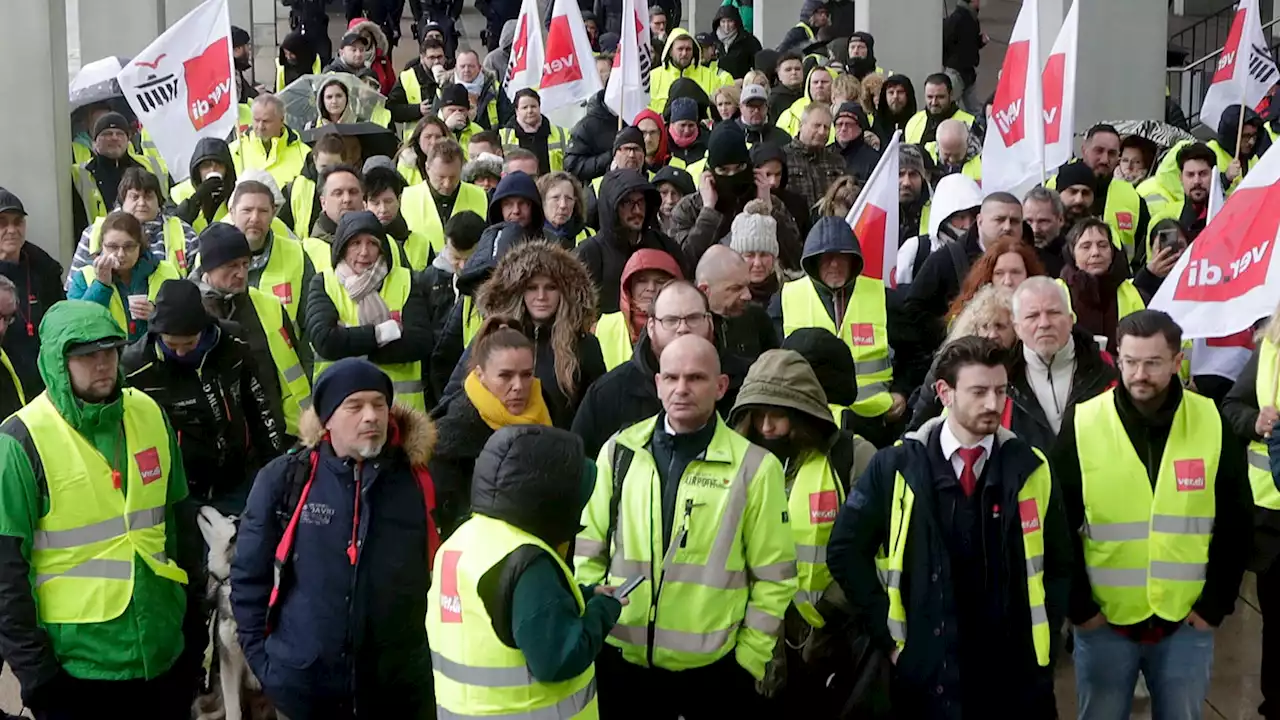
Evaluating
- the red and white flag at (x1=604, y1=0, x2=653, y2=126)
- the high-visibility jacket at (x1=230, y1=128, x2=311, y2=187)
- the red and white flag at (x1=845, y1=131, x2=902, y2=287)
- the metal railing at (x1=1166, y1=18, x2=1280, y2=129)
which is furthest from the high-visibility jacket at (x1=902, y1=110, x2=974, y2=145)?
the metal railing at (x1=1166, y1=18, x2=1280, y2=129)

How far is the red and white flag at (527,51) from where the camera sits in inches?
555

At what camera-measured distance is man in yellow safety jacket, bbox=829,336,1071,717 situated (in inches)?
235

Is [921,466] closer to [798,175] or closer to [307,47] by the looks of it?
[798,175]

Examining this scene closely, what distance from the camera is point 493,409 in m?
6.77

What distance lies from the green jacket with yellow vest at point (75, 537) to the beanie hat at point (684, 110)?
7.56 metres

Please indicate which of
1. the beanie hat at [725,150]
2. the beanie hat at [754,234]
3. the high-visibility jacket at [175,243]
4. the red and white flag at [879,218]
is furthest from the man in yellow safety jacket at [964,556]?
the high-visibility jacket at [175,243]

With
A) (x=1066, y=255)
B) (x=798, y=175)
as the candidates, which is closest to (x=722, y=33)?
(x=798, y=175)

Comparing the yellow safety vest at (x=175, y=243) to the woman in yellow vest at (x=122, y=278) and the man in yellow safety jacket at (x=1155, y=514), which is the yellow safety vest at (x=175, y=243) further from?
the man in yellow safety jacket at (x=1155, y=514)

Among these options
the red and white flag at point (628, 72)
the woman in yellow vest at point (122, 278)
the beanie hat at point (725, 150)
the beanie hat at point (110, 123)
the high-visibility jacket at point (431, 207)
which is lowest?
the woman in yellow vest at point (122, 278)

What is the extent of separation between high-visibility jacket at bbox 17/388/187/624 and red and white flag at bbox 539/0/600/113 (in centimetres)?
770

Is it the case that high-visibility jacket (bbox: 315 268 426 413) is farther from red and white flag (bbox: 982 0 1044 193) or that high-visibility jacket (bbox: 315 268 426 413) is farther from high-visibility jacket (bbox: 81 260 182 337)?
red and white flag (bbox: 982 0 1044 193)

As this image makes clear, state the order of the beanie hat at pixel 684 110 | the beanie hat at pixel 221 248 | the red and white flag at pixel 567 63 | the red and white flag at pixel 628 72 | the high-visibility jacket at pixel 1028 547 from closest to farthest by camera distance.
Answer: the high-visibility jacket at pixel 1028 547, the beanie hat at pixel 221 248, the red and white flag at pixel 628 72, the beanie hat at pixel 684 110, the red and white flag at pixel 567 63

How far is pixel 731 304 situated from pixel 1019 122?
11.5ft

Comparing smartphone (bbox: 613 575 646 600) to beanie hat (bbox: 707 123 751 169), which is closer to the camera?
smartphone (bbox: 613 575 646 600)
